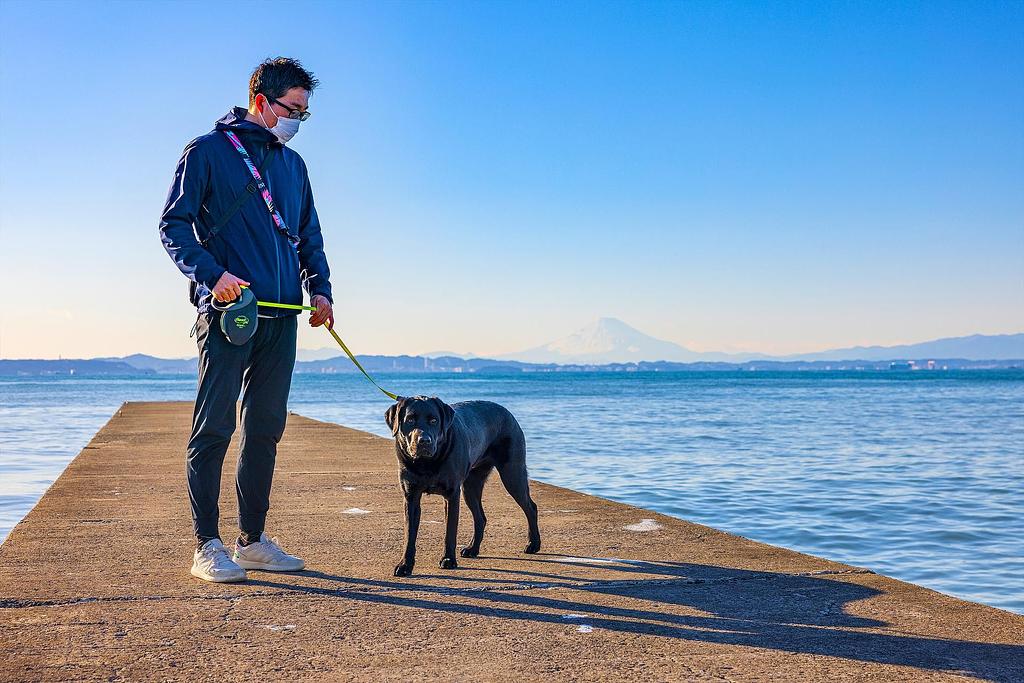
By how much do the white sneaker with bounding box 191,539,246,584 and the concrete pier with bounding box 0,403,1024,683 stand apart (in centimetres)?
8

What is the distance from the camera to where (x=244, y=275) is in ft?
14.0

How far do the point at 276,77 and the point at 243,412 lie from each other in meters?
1.57

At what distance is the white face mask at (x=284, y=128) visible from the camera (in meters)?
4.34

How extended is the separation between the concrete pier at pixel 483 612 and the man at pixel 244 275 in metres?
0.34

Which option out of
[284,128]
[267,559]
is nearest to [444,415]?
[267,559]

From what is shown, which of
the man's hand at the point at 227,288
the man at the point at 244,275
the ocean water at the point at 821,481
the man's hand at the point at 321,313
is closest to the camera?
the man's hand at the point at 227,288

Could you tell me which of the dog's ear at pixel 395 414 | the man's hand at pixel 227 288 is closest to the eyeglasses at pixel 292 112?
the man's hand at pixel 227 288

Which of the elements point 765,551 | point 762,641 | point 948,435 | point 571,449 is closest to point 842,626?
point 762,641

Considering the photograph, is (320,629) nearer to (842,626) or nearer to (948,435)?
(842,626)

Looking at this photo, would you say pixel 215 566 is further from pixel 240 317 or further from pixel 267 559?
pixel 240 317

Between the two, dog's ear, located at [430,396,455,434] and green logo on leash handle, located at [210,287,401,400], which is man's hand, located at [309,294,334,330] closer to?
green logo on leash handle, located at [210,287,401,400]

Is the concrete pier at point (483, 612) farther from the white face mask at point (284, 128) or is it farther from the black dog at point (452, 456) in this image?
the white face mask at point (284, 128)

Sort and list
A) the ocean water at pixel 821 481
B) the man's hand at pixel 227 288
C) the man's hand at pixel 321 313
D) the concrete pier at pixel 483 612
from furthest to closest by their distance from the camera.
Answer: the ocean water at pixel 821 481 → the man's hand at pixel 321 313 → the man's hand at pixel 227 288 → the concrete pier at pixel 483 612

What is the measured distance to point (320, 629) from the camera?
11.3ft
